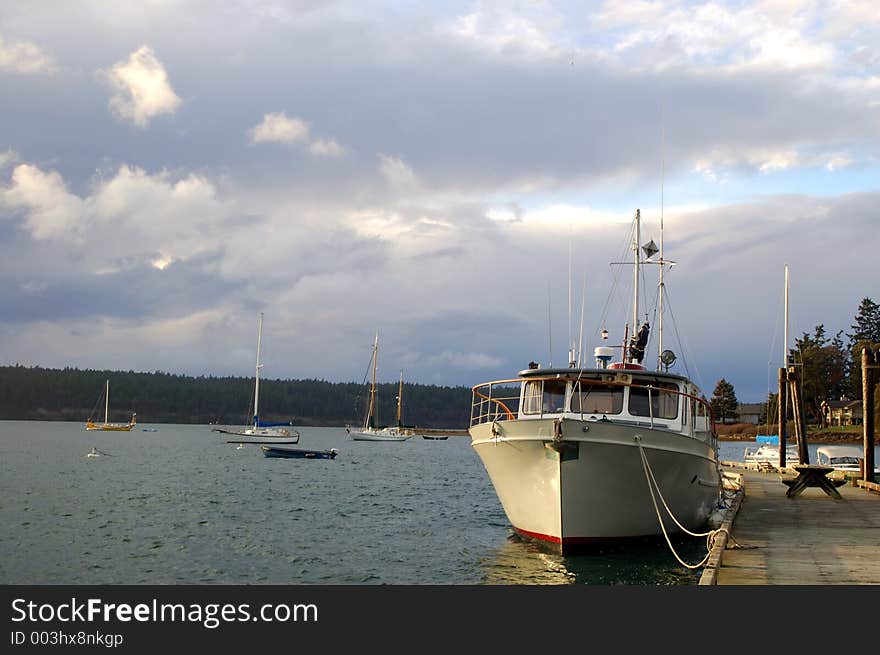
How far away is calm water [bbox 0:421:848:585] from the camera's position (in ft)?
61.6

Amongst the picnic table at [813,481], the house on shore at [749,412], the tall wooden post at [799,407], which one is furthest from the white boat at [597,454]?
the house on shore at [749,412]

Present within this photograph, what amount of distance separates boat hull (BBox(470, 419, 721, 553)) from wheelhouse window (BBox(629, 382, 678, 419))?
1.12 meters

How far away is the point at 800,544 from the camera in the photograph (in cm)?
1677

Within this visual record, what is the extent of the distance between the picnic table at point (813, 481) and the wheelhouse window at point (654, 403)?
7866mm

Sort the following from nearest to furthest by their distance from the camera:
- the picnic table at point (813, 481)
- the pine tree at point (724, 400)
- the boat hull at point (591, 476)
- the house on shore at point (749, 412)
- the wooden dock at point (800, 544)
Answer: the wooden dock at point (800, 544) → the boat hull at point (591, 476) → the picnic table at point (813, 481) → the pine tree at point (724, 400) → the house on shore at point (749, 412)

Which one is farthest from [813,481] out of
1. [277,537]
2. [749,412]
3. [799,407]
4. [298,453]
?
[749,412]

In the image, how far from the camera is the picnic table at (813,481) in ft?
86.5

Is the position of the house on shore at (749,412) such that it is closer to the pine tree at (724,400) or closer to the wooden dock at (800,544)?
the pine tree at (724,400)

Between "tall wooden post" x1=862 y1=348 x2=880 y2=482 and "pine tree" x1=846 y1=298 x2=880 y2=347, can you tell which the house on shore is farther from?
"tall wooden post" x1=862 y1=348 x2=880 y2=482

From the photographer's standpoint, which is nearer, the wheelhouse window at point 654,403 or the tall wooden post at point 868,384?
the wheelhouse window at point 654,403

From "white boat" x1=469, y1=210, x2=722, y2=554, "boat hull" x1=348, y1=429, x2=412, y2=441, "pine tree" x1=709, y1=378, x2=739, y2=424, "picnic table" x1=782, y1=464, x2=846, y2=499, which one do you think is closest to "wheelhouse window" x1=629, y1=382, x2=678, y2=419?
"white boat" x1=469, y1=210, x2=722, y2=554
